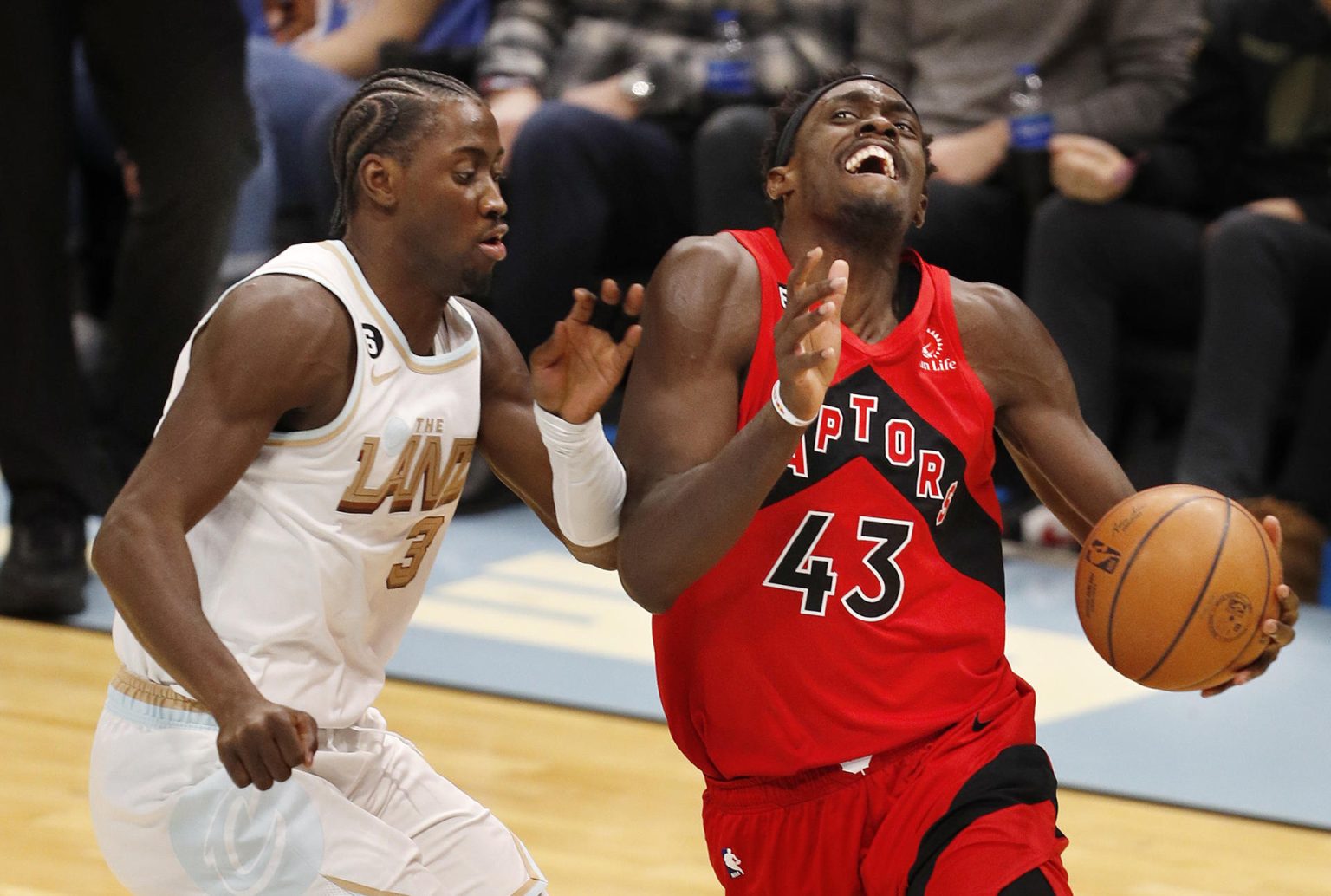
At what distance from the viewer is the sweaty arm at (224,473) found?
2.14 metres

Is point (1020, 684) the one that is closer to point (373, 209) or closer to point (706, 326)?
point (706, 326)

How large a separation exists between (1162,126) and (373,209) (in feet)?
12.2

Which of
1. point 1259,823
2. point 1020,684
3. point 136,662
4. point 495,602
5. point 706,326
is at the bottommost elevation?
point 495,602

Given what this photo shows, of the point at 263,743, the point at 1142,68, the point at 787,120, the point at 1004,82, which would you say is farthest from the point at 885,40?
the point at 263,743

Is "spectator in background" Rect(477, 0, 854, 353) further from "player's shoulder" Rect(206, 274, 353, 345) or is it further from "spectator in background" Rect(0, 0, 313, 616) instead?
"player's shoulder" Rect(206, 274, 353, 345)

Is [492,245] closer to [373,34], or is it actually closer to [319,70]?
[319,70]

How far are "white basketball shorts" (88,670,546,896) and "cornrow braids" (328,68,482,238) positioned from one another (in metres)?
0.77

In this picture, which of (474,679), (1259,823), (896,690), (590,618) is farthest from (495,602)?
(896,690)

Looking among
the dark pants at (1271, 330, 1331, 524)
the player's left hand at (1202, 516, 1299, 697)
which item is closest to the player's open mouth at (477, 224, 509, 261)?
the player's left hand at (1202, 516, 1299, 697)

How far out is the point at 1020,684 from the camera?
9.25 ft

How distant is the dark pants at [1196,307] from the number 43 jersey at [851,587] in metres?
2.79

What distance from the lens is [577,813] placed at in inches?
142

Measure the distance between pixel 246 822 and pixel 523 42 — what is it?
174 inches

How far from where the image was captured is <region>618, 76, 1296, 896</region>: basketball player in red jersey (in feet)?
8.42
